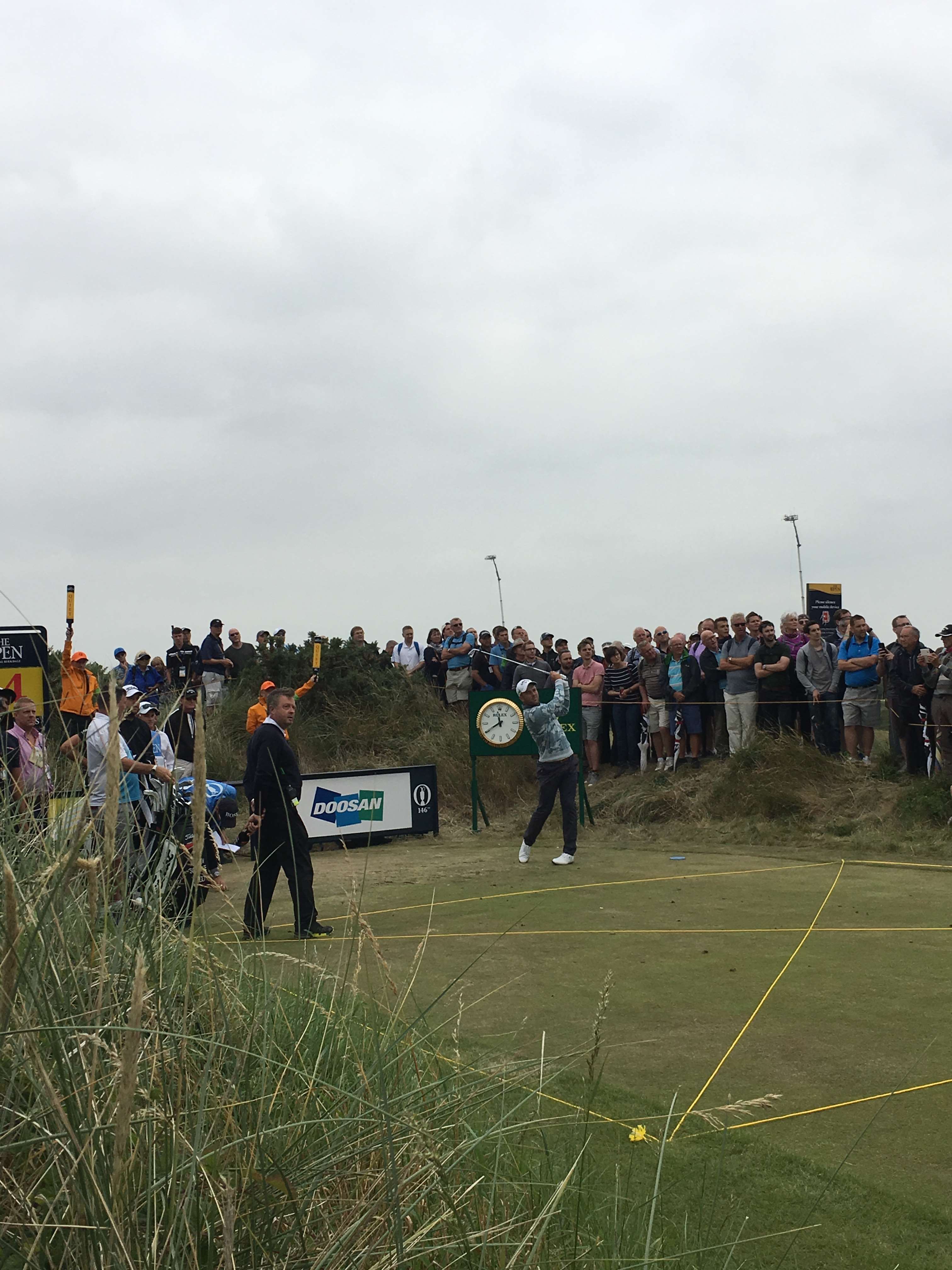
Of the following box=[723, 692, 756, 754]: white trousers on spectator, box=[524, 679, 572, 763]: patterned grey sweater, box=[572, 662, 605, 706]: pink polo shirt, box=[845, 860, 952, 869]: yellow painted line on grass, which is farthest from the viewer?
box=[572, 662, 605, 706]: pink polo shirt

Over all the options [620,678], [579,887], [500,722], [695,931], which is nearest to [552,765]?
[579,887]

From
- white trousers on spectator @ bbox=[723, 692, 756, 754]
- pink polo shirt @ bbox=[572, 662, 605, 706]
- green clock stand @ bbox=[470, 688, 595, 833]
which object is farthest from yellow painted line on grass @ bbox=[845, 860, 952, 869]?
pink polo shirt @ bbox=[572, 662, 605, 706]

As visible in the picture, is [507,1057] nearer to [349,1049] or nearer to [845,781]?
[349,1049]

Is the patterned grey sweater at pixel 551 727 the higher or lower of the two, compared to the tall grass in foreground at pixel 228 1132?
higher

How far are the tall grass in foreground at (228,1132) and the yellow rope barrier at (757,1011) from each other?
0.47m

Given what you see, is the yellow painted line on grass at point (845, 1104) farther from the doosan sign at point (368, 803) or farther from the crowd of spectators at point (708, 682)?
the doosan sign at point (368, 803)

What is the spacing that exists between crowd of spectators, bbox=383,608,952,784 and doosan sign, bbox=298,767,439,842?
1621 mm

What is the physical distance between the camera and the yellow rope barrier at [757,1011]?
5.48m

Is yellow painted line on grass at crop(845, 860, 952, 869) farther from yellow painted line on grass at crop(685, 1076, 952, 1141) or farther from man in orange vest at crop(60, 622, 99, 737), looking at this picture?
man in orange vest at crop(60, 622, 99, 737)

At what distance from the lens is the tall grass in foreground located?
2.05 m

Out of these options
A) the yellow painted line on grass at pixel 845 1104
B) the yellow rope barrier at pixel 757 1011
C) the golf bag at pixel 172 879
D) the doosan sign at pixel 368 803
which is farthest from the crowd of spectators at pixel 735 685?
the golf bag at pixel 172 879

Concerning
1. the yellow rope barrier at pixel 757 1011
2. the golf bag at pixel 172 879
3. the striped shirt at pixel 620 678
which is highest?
the striped shirt at pixel 620 678

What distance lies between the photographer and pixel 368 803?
15.7 metres

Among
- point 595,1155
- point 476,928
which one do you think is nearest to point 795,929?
point 476,928
